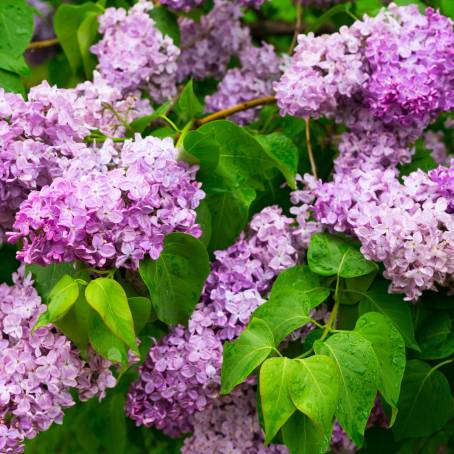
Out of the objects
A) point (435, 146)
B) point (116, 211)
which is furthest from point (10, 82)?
point (435, 146)

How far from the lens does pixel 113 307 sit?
133cm

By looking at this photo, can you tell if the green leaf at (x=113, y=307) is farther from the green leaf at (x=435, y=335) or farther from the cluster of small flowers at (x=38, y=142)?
the green leaf at (x=435, y=335)

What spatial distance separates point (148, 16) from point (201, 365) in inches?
33.9

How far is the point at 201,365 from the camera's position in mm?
1587

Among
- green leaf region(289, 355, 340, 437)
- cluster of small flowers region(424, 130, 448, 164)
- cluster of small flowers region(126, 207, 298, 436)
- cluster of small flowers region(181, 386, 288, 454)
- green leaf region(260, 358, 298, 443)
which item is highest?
green leaf region(289, 355, 340, 437)

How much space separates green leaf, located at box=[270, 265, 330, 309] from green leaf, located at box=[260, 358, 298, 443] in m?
0.25

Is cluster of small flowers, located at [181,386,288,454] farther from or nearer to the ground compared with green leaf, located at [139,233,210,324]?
nearer to the ground

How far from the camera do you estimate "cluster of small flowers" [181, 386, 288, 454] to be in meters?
1.74

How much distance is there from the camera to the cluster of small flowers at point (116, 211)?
137 cm

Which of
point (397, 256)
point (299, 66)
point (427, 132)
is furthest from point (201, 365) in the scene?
point (427, 132)

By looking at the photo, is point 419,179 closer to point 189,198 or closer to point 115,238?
point 189,198

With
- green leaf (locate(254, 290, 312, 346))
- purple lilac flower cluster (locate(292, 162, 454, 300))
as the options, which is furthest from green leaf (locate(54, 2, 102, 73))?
green leaf (locate(254, 290, 312, 346))

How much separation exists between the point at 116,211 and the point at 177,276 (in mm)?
170

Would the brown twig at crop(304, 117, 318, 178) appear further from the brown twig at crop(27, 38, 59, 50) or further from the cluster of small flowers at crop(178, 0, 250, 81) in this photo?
the brown twig at crop(27, 38, 59, 50)
